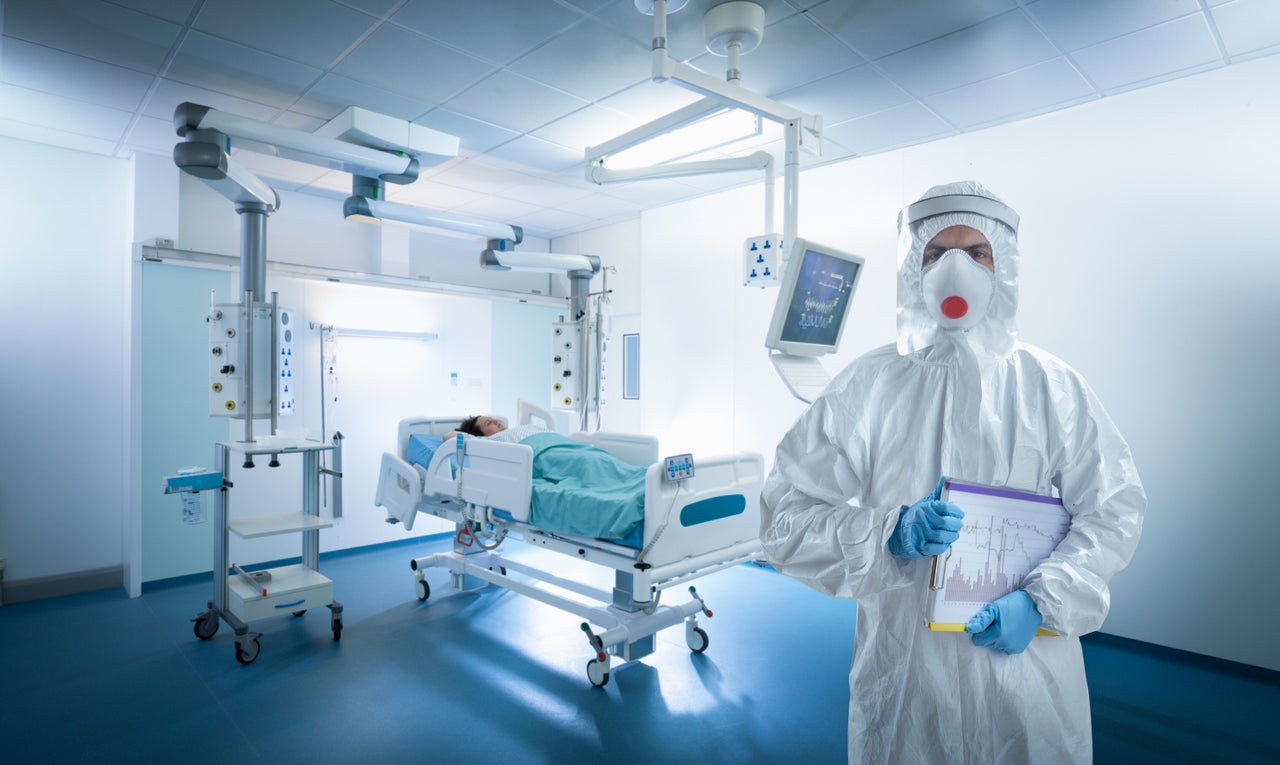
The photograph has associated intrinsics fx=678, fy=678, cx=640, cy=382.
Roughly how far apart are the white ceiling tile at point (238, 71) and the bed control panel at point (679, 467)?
259 cm

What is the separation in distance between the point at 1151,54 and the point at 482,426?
4.38 metres

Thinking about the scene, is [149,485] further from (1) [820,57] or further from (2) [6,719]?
(1) [820,57]

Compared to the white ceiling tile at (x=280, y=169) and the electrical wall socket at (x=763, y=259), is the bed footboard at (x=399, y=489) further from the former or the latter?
the electrical wall socket at (x=763, y=259)

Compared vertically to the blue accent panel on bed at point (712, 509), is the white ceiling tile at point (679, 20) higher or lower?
higher

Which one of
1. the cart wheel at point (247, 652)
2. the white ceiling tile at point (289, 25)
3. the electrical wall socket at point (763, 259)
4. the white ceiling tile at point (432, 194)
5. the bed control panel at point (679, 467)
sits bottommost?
the cart wheel at point (247, 652)

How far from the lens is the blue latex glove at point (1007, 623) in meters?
1.31

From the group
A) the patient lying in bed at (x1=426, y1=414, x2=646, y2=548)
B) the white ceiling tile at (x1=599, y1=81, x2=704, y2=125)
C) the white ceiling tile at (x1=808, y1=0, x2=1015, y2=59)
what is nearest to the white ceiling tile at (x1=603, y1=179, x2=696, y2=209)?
the white ceiling tile at (x1=599, y1=81, x2=704, y2=125)

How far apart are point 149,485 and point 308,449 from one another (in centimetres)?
159

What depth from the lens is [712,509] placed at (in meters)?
3.28

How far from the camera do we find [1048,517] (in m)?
1.41

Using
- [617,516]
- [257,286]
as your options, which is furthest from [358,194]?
[617,516]

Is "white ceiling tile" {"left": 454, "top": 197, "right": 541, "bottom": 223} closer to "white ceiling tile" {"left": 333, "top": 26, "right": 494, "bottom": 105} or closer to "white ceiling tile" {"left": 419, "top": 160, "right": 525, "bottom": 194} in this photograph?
"white ceiling tile" {"left": 419, "top": 160, "right": 525, "bottom": 194}

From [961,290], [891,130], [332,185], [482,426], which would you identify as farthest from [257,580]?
[891,130]

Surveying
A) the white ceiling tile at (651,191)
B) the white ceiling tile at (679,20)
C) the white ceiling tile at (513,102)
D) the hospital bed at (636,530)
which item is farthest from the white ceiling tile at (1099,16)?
the white ceiling tile at (651,191)
